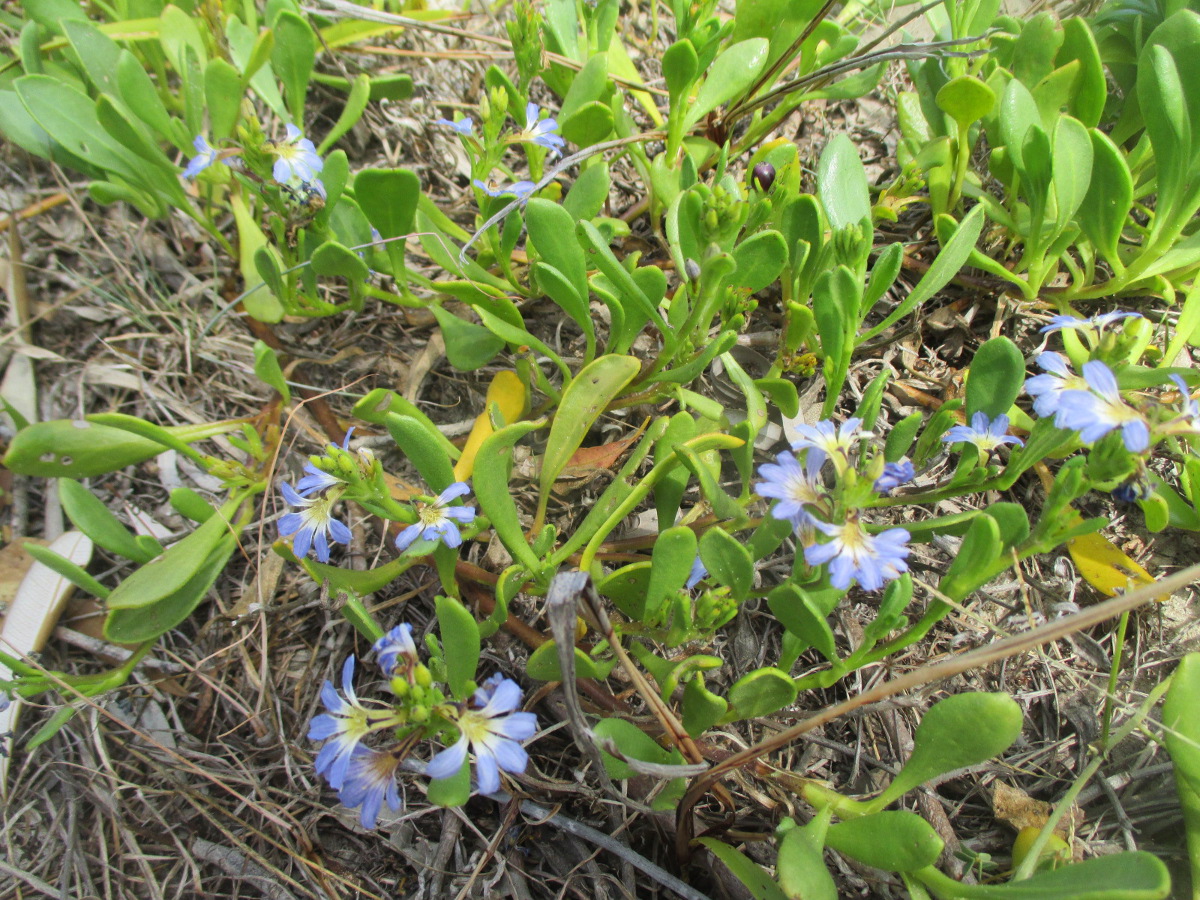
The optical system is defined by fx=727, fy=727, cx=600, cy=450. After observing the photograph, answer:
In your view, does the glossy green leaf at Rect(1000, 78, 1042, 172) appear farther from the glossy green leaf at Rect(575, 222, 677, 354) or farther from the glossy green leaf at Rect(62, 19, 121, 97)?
the glossy green leaf at Rect(62, 19, 121, 97)

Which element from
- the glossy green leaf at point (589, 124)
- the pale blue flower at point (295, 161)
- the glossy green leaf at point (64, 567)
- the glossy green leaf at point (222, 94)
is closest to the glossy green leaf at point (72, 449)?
the glossy green leaf at point (64, 567)

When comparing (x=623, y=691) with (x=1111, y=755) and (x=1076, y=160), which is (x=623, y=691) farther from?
(x=1076, y=160)

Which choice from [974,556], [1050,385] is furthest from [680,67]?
[974,556]

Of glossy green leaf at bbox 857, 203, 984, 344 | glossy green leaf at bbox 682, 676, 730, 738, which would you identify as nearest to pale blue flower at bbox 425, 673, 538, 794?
glossy green leaf at bbox 682, 676, 730, 738

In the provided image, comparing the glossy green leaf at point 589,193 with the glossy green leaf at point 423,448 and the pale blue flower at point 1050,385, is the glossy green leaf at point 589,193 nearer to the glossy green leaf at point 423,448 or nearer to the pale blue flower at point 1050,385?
the glossy green leaf at point 423,448

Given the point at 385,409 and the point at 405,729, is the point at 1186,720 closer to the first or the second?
the point at 405,729

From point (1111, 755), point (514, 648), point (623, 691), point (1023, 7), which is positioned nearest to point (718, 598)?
point (623, 691)
